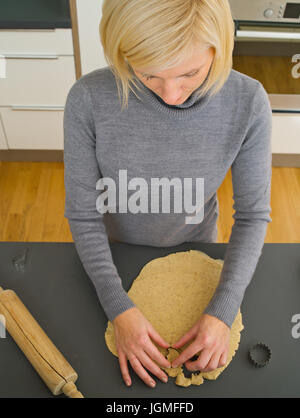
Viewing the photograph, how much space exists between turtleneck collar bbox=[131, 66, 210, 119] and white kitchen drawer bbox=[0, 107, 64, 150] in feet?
4.46

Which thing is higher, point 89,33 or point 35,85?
point 89,33

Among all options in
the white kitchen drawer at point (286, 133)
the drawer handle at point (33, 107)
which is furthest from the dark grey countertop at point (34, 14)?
the white kitchen drawer at point (286, 133)

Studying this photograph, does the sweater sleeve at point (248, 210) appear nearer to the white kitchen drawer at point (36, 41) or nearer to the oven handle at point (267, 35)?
the oven handle at point (267, 35)

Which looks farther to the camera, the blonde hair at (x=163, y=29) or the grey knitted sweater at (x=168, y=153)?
→ the grey knitted sweater at (x=168, y=153)

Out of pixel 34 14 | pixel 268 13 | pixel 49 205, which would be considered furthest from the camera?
pixel 49 205

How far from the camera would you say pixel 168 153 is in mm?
930

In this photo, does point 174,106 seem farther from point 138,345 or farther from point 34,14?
point 34,14

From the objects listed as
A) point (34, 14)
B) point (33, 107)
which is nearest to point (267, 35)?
point (34, 14)

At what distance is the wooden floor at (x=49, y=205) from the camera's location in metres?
2.10

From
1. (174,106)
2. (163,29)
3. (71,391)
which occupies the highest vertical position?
(163,29)

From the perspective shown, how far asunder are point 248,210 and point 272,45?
1164mm

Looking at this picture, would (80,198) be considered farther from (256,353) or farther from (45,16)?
(45,16)

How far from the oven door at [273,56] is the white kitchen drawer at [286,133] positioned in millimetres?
97
